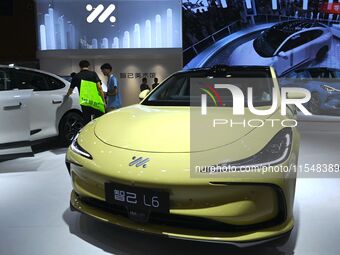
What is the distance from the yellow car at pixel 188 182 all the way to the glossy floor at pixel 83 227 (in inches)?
10.3

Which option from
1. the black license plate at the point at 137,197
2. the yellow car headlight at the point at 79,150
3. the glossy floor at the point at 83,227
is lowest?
the glossy floor at the point at 83,227

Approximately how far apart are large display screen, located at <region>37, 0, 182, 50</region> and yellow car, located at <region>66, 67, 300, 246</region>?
948 centimetres

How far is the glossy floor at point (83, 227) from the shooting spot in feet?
6.75

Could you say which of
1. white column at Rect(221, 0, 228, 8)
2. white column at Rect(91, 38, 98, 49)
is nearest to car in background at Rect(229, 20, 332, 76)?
white column at Rect(221, 0, 228, 8)

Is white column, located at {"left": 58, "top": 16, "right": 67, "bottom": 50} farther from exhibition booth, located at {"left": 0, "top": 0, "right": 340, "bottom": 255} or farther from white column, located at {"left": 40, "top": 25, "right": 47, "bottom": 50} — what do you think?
exhibition booth, located at {"left": 0, "top": 0, "right": 340, "bottom": 255}

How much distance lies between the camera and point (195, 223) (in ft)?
5.75

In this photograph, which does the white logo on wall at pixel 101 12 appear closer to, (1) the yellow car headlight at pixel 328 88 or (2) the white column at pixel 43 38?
(2) the white column at pixel 43 38

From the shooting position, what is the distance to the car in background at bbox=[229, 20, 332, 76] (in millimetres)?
9875

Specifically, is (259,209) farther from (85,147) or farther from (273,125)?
(85,147)

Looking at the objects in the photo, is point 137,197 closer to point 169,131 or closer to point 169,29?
point 169,131

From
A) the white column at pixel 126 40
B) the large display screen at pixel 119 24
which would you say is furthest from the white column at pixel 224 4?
the white column at pixel 126 40

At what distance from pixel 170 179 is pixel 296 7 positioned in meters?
9.66

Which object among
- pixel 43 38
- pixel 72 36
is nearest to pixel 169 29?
pixel 72 36

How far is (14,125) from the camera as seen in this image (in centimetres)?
361
